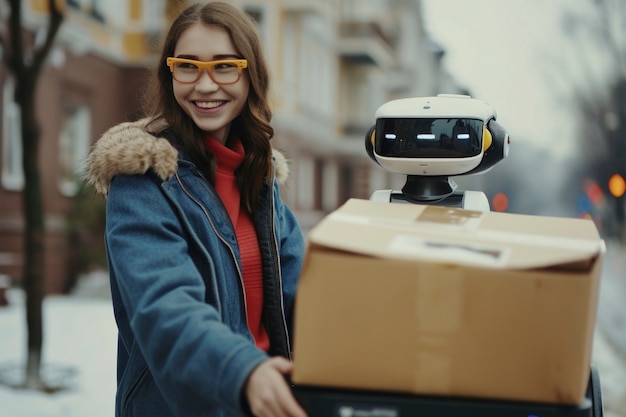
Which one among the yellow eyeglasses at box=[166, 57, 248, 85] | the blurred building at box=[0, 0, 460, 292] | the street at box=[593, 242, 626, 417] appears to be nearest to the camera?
the yellow eyeglasses at box=[166, 57, 248, 85]

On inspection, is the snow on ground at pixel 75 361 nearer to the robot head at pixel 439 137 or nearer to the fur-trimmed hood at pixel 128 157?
the robot head at pixel 439 137

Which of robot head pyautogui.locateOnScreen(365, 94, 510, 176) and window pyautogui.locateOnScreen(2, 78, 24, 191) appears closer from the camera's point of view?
robot head pyautogui.locateOnScreen(365, 94, 510, 176)

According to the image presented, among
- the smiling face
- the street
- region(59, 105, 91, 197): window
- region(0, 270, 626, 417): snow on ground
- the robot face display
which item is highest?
the smiling face

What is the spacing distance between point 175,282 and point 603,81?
1779 cm

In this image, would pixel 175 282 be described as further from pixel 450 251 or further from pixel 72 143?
pixel 72 143

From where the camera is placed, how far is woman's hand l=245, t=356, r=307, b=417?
118 cm

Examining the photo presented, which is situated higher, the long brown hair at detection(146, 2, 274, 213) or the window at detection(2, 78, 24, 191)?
the long brown hair at detection(146, 2, 274, 213)

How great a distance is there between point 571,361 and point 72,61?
8321 millimetres

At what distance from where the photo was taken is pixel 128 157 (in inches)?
58.4

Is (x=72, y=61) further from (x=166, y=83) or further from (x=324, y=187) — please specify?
(x=324, y=187)

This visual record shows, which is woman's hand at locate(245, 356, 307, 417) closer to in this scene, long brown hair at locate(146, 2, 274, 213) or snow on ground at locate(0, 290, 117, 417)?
long brown hair at locate(146, 2, 274, 213)

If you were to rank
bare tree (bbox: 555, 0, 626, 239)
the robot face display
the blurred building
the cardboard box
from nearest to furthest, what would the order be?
the cardboard box < the robot face display < the blurred building < bare tree (bbox: 555, 0, 626, 239)

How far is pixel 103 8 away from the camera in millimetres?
9594

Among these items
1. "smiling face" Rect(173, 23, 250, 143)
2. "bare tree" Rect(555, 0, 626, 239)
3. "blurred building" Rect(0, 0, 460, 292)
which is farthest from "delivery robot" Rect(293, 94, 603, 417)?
"bare tree" Rect(555, 0, 626, 239)
